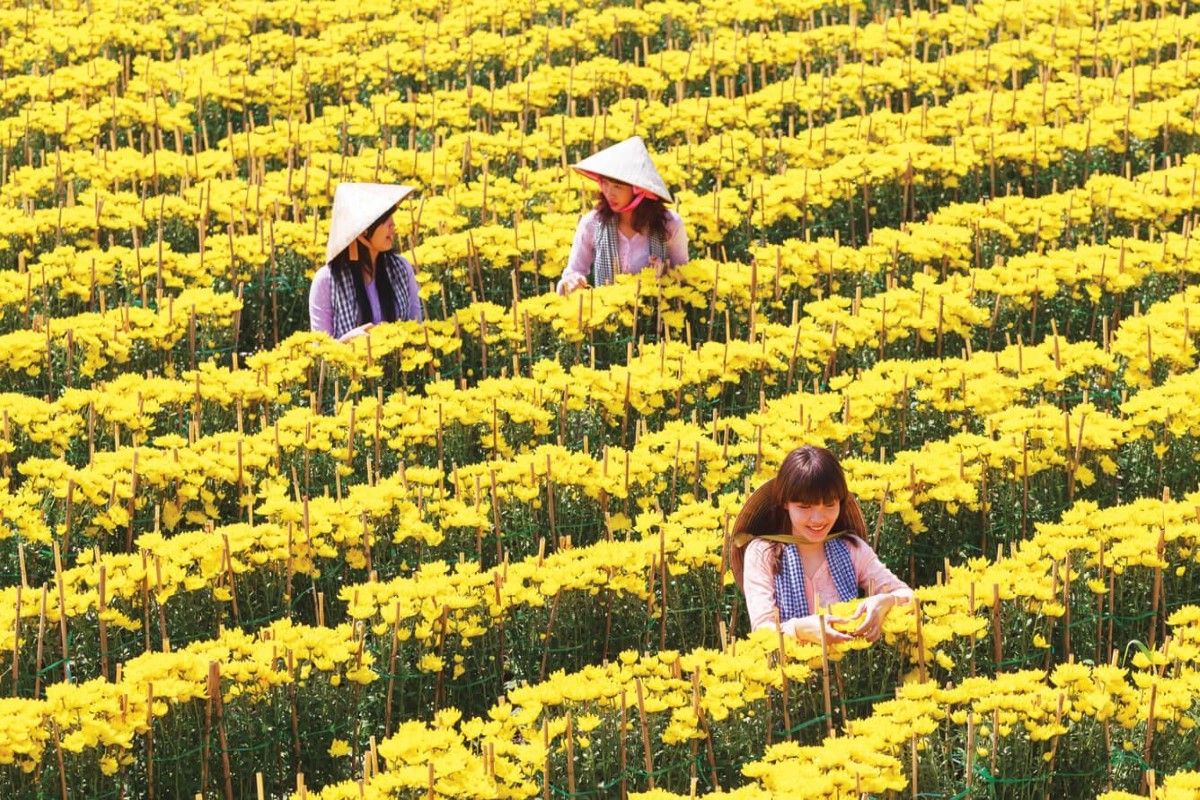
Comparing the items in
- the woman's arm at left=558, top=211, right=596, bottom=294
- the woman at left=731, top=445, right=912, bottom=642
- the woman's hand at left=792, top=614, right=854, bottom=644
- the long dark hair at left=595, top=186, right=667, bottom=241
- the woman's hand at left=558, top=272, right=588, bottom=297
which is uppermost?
the long dark hair at left=595, top=186, right=667, bottom=241

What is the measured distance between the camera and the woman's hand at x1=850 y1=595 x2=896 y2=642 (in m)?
6.13

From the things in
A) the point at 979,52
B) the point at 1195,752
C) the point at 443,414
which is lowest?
the point at 1195,752

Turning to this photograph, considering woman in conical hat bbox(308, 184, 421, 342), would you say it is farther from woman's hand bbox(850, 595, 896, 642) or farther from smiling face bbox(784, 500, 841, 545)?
woman's hand bbox(850, 595, 896, 642)

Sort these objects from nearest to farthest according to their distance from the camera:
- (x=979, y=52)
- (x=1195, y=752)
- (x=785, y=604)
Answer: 1. (x=1195, y=752)
2. (x=785, y=604)
3. (x=979, y=52)

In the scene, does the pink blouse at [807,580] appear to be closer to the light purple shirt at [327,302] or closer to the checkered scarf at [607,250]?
the light purple shirt at [327,302]

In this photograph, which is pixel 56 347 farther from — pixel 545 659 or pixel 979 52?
pixel 979 52

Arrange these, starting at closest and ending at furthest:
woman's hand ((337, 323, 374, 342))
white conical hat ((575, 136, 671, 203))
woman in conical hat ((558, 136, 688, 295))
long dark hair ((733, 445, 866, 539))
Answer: long dark hair ((733, 445, 866, 539))
woman's hand ((337, 323, 374, 342))
white conical hat ((575, 136, 671, 203))
woman in conical hat ((558, 136, 688, 295))

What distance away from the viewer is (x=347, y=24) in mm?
14297

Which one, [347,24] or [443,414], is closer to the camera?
[443,414]

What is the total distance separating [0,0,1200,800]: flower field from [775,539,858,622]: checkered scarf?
0.26 meters

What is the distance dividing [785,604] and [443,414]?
2220 mm

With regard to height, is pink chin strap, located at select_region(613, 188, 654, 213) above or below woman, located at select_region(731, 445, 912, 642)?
above

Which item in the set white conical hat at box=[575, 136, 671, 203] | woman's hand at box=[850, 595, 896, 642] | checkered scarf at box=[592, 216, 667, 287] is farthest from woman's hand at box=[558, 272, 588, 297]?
woman's hand at box=[850, 595, 896, 642]

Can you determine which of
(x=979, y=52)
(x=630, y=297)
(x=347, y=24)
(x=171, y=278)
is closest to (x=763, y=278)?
(x=630, y=297)
